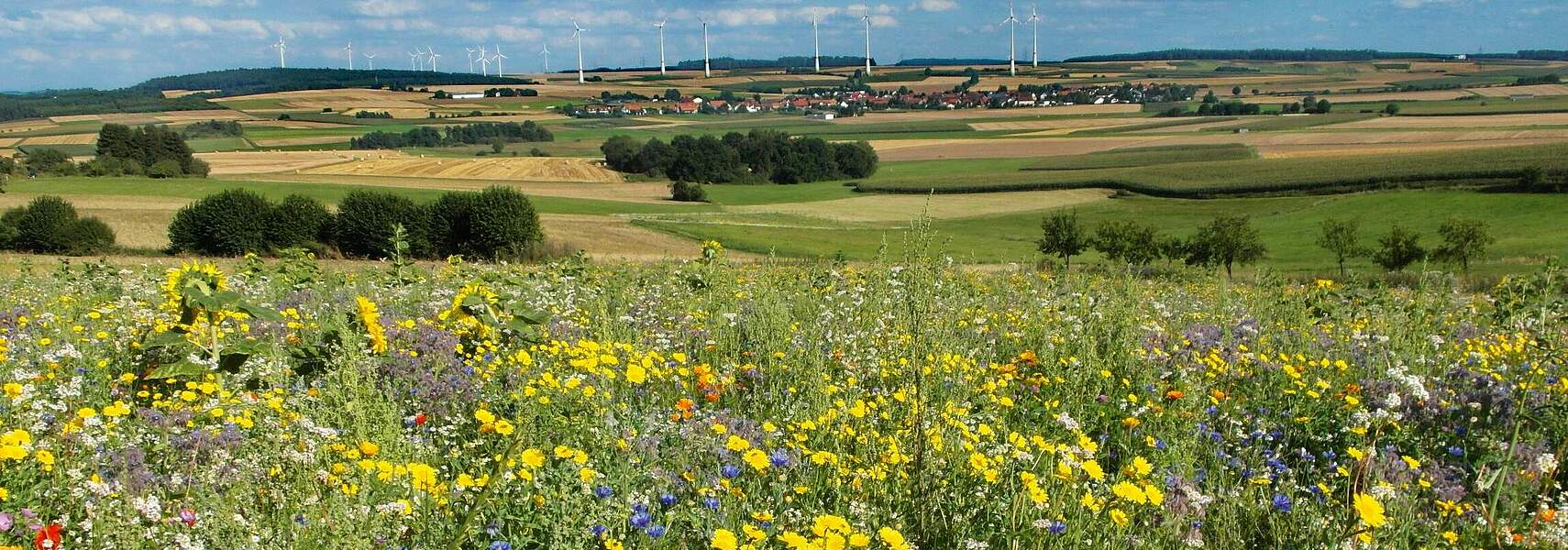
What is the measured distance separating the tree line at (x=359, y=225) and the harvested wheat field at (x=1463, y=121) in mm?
105271

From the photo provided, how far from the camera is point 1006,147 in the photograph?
127 metres

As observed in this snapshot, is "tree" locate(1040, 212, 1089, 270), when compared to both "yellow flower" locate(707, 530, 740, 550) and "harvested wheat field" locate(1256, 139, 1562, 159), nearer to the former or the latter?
"harvested wheat field" locate(1256, 139, 1562, 159)

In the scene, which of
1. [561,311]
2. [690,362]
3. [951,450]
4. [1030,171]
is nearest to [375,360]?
[690,362]

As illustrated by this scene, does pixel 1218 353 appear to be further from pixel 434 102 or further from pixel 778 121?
pixel 434 102

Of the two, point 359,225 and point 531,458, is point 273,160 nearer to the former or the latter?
point 359,225

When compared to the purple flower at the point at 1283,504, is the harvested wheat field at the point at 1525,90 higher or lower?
higher

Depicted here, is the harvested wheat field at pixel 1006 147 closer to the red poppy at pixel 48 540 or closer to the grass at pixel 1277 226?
the grass at pixel 1277 226

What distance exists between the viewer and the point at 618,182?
349 ft

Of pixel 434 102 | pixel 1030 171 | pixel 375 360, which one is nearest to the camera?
pixel 375 360

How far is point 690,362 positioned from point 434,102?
638 ft

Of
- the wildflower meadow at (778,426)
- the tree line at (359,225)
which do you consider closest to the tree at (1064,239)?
the tree line at (359,225)

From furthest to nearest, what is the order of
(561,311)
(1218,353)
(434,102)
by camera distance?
1. (434,102)
2. (561,311)
3. (1218,353)

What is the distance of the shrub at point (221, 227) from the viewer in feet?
176

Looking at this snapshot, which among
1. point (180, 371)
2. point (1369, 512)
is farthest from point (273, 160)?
point (1369, 512)
